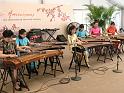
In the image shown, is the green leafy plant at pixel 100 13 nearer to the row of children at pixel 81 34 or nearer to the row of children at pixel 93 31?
the row of children at pixel 93 31

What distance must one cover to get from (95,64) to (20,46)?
2245mm

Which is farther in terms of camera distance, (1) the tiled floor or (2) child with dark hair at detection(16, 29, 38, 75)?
(2) child with dark hair at detection(16, 29, 38, 75)

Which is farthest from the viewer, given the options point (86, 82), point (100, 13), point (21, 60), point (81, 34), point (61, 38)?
point (100, 13)

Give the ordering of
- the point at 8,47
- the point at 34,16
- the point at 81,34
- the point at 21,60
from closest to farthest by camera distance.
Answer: the point at 21,60
the point at 8,47
the point at 81,34
the point at 34,16

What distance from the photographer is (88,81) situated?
4.41 m

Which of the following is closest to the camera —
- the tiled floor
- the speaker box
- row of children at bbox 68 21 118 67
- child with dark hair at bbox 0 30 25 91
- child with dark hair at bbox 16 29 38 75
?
child with dark hair at bbox 0 30 25 91

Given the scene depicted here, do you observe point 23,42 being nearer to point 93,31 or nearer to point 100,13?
point 93,31

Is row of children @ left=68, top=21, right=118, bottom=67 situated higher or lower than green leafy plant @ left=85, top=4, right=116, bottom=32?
lower

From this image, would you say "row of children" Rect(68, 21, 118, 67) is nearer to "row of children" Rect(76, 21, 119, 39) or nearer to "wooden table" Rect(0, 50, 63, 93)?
"row of children" Rect(76, 21, 119, 39)

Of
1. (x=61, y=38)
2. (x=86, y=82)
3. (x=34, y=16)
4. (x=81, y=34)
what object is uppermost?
(x=34, y=16)

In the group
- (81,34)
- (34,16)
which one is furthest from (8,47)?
(34,16)

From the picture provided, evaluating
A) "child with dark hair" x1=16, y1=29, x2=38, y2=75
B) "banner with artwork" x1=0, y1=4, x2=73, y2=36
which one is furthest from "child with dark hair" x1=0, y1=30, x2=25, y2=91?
"banner with artwork" x1=0, y1=4, x2=73, y2=36

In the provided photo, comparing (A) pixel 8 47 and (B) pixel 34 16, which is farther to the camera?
(B) pixel 34 16

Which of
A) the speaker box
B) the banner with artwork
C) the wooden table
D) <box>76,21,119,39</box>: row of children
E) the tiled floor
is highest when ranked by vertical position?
the banner with artwork
